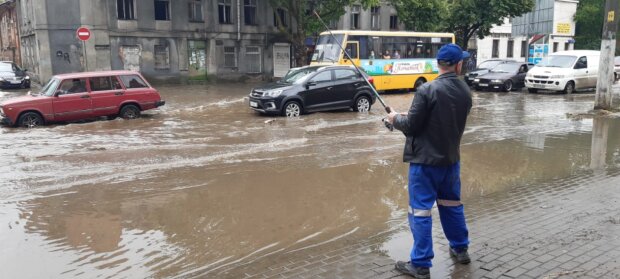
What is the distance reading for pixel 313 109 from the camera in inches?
603

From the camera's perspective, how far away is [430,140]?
4.10 metres

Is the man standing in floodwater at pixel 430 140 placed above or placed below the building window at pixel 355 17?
below

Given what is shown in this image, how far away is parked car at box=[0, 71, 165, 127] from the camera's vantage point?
13023 mm

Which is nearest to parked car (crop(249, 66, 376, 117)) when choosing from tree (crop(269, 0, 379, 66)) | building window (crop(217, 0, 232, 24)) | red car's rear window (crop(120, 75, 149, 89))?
red car's rear window (crop(120, 75, 149, 89))

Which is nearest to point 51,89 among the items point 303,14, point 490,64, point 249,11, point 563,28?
point 303,14

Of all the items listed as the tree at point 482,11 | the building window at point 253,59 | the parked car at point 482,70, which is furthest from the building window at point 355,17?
the parked car at point 482,70

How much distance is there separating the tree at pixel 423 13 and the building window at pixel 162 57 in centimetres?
1335

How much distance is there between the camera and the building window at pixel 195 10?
29594 mm

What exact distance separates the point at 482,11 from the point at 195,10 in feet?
58.6

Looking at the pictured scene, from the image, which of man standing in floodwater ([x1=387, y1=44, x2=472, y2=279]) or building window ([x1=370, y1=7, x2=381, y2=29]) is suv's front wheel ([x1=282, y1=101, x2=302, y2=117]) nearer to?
man standing in floodwater ([x1=387, y1=44, x2=472, y2=279])

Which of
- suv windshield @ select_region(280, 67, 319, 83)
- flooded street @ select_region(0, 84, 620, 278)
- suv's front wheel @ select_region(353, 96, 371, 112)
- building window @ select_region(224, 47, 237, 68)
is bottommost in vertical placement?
flooded street @ select_region(0, 84, 620, 278)

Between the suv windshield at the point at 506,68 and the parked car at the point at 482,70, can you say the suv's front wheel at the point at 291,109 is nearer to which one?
the parked car at the point at 482,70

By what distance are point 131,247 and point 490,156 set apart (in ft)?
22.9

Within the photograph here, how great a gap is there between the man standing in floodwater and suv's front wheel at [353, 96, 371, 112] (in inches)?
474
